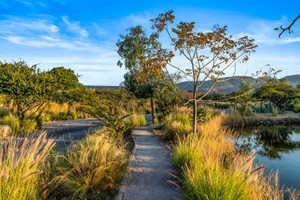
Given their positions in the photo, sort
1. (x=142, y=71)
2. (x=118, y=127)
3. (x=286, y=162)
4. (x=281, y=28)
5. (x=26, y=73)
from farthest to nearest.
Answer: (x=26, y=73)
(x=286, y=162)
(x=118, y=127)
(x=142, y=71)
(x=281, y=28)

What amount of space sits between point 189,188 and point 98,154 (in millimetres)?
2001

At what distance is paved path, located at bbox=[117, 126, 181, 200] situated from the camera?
124 inches

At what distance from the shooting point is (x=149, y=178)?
3.79 metres

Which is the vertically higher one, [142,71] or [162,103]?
[142,71]

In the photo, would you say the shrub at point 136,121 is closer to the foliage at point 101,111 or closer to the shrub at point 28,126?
the shrub at point 28,126

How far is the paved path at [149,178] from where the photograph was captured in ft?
10.3

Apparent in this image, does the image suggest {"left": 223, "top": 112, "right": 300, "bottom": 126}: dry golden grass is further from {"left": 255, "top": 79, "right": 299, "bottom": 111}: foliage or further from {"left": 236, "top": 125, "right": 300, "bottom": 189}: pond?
{"left": 255, "top": 79, "right": 299, "bottom": 111}: foliage

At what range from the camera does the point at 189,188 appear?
2.93m

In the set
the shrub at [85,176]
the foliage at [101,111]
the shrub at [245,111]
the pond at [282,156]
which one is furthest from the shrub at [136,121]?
the shrub at [245,111]

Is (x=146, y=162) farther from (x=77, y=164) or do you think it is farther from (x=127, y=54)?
(x=127, y=54)

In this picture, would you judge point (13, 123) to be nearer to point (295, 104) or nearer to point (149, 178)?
point (149, 178)

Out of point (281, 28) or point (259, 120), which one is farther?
point (259, 120)

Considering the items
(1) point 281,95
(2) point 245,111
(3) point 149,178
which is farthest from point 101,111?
(1) point 281,95

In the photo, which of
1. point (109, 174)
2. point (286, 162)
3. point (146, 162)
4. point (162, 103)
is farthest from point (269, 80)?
point (162, 103)
